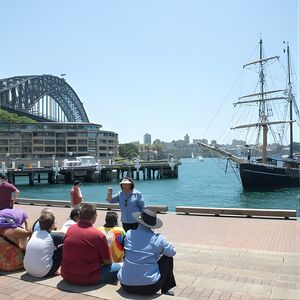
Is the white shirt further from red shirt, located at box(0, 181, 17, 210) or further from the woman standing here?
red shirt, located at box(0, 181, 17, 210)

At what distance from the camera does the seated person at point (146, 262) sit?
5.07 meters

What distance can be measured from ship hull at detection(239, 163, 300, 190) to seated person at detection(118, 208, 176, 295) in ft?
175

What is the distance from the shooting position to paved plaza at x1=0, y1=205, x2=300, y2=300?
5379 millimetres

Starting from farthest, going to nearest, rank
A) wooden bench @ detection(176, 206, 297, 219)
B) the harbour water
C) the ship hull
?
the ship hull < the harbour water < wooden bench @ detection(176, 206, 297, 219)

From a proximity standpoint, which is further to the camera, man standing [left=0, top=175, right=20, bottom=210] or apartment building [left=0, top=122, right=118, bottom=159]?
apartment building [left=0, top=122, right=118, bottom=159]

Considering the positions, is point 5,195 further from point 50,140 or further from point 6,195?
point 50,140

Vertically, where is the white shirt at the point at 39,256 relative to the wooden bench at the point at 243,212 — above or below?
above

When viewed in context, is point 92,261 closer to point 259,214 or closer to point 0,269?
point 0,269

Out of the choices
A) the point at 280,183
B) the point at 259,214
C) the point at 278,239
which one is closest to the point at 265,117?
the point at 280,183

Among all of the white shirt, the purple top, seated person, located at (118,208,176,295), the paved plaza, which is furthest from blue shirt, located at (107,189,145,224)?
seated person, located at (118,208,176,295)

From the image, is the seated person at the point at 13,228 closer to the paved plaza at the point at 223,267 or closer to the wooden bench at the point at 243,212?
the paved plaza at the point at 223,267

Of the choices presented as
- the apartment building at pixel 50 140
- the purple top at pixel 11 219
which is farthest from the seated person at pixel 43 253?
the apartment building at pixel 50 140

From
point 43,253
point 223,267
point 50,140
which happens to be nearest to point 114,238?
point 43,253

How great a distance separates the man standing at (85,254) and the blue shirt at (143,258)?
42 cm
